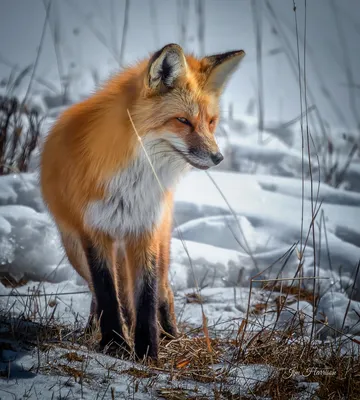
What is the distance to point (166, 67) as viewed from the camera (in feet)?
5.91

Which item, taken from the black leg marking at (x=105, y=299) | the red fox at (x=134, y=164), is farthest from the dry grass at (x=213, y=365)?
the red fox at (x=134, y=164)

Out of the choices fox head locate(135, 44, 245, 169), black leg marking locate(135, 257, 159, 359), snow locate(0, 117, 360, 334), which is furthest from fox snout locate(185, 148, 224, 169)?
black leg marking locate(135, 257, 159, 359)

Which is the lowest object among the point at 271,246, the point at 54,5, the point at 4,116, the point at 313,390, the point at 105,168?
the point at 313,390

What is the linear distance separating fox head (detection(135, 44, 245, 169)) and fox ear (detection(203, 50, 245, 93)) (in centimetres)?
11

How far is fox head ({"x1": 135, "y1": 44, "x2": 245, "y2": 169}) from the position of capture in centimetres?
176

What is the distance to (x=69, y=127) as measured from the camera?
78.8 inches

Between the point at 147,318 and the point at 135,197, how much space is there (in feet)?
1.58

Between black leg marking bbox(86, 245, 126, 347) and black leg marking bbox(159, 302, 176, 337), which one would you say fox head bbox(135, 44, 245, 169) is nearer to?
black leg marking bbox(86, 245, 126, 347)

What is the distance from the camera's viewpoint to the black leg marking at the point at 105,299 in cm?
186

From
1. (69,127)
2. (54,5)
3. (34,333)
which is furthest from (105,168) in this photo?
(54,5)

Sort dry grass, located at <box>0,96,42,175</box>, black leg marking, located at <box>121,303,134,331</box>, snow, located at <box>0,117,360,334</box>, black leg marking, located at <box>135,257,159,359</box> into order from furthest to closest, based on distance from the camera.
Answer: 1. dry grass, located at <box>0,96,42,175</box>
2. snow, located at <box>0,117,360,334</box>
3. black leg marking, located at <box>121,303,134,331</box>
4. black leg marking, located at <box>135,257,159,359</box>

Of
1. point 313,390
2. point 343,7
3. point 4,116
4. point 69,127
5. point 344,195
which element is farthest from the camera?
point 344,195

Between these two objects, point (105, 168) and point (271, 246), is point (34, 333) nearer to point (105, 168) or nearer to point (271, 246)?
point (105, 168)

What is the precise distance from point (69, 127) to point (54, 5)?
1023 mm
